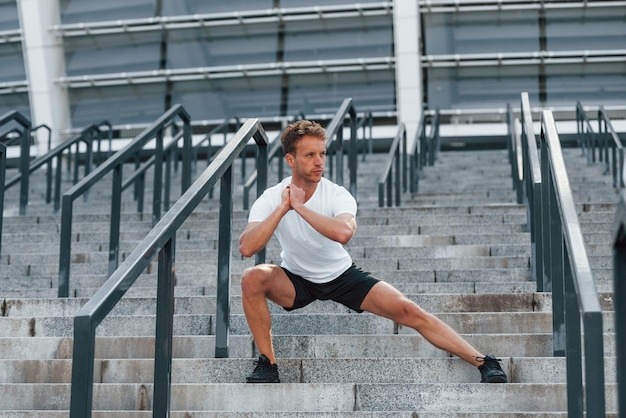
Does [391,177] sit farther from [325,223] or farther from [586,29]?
[586,29]

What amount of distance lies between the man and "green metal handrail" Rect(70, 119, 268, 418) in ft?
0.99

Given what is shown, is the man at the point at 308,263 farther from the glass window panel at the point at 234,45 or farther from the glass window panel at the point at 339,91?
the glass window panel at the point at 234,45

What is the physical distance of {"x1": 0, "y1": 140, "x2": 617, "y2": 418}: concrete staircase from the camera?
456 cm

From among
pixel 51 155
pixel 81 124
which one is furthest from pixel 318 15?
pixel 51 155

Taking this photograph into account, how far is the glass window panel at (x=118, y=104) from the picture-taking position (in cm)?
2020

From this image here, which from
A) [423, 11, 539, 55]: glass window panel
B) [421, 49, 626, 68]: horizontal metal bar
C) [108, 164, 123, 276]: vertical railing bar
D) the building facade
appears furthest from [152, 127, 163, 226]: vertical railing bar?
[423, 11, 539, 55]: glass window panel

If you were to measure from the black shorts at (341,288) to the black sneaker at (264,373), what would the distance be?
1.16 feet

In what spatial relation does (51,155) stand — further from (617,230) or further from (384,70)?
(384,70)

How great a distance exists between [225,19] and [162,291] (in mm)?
15815

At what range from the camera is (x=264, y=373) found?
15.4 ft

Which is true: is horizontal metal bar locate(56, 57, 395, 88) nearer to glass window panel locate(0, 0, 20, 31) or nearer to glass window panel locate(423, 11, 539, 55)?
glass window panel locate(423, 11, 539, 55)

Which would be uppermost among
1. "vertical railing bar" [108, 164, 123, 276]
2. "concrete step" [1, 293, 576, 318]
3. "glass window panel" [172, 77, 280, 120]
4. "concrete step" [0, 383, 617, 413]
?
"glass window panel" [172, 77, 280, 120]

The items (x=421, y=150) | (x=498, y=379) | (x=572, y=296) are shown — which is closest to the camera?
(x=572, y=296)

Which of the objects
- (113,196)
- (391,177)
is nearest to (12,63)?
(391,177)
